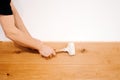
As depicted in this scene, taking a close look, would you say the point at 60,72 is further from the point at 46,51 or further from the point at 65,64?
the point at 46,51

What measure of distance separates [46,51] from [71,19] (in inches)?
12.0

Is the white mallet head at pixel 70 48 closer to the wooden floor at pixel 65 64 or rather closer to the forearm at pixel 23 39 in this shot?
the wooden floor at pixel 65 64

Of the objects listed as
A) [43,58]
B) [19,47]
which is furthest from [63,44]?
[19,47]

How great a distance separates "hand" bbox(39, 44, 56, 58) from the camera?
1.23 metres

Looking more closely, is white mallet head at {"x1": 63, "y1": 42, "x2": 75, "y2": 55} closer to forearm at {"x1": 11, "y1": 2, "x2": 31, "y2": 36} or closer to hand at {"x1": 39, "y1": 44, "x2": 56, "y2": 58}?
hand at {"x1": 39, "y1": 44, "x2": 56, "y2": 58}

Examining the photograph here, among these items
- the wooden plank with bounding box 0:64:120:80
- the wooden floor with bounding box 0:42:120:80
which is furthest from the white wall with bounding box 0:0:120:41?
the wooden plank with bounding box 0:64:120:80

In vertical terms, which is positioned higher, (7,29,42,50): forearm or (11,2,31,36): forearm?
(11,2,31,36): forearm

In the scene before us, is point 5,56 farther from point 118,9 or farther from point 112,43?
point 118,9

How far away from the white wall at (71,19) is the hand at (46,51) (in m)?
0.15

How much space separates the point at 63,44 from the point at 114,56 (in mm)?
332

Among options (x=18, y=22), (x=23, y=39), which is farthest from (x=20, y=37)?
(x=18, y=22)

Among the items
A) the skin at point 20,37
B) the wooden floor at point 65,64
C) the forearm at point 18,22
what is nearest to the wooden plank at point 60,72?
the wooden floor at point 65,64

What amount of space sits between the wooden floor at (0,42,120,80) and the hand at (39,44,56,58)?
0.03m

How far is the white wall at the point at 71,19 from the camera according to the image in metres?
1.36
